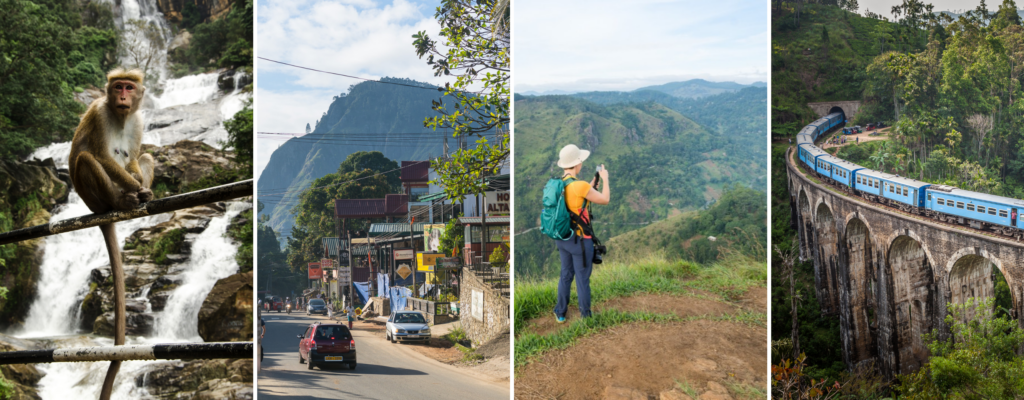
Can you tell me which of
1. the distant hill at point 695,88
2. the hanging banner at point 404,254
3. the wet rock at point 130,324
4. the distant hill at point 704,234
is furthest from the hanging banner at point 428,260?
the wet rock at point 130,324

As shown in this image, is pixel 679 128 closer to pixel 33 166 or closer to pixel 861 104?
pixel 861 104

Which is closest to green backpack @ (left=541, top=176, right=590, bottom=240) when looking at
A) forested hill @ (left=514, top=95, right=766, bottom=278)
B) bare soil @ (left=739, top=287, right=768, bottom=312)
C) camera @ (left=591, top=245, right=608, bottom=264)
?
camera @ (left=591, top=245, right=608, bottom=264)

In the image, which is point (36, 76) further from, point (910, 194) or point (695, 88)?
point (910, 194)

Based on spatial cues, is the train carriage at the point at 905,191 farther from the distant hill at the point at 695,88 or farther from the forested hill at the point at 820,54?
the distant hill at the point at 695,88

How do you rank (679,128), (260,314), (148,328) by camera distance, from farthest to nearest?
(148,328)
(679,128)
(260,314)

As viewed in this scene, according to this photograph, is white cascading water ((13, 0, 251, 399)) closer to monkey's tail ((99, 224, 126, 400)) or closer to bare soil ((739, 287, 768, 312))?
monkey's tail ((99, 224, 126, 400))

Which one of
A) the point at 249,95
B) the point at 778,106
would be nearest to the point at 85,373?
the point at 249,95
